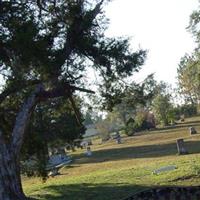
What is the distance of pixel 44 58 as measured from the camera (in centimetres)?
1638

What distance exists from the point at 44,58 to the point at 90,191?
637cm

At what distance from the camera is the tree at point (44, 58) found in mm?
16234

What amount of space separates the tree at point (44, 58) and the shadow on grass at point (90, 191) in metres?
2.77

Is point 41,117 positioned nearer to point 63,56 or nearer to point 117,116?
point 63,56

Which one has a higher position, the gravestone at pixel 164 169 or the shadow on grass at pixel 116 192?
the gravestone at pixel 164 169

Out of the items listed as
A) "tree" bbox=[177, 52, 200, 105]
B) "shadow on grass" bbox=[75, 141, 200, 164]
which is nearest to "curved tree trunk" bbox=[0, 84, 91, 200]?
"shadow on grass" bbox=[75, 141, 200, 164]

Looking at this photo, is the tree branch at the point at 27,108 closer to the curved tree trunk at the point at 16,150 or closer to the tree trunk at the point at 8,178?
the curved tree trunk at the point at 16,150

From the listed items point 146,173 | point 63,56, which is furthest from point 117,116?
point 63,56

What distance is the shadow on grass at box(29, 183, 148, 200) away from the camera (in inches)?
741

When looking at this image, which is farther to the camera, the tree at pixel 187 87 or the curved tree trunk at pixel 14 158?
the tree at pixel 187 87

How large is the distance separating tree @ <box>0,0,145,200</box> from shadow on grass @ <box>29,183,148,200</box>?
9.08ft

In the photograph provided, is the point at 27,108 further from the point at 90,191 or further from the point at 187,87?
the point at 187,87

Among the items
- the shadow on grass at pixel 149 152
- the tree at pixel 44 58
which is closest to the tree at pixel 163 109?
the shadow on grass at pixel 149 152

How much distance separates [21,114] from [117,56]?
3.71 metres
